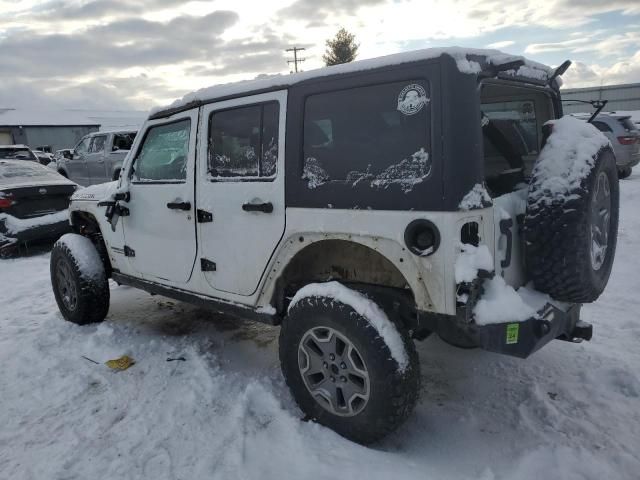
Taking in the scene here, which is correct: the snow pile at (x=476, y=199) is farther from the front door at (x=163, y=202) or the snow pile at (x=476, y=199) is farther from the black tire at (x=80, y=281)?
the black tire at (x=80, y=281)

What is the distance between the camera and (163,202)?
3.64 metres

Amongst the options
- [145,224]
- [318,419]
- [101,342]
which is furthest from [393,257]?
[101,342]

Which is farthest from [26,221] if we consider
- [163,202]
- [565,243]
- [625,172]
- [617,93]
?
[617,93]

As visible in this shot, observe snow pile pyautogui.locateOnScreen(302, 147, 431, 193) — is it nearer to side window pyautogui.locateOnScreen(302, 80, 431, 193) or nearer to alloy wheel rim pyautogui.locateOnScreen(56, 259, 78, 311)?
side window pyautogui.locateOnScreen(302, 80, 431, 193)

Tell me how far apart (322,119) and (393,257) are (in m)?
0.88

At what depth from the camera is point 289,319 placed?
2.77 meters

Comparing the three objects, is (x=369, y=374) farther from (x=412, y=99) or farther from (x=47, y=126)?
(x=47, y=126)

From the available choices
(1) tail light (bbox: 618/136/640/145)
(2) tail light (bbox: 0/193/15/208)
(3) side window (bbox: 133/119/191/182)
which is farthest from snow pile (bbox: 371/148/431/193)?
→ (1) tail light (bbox: 618/136/640/145)

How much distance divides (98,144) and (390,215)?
1212 centimetres

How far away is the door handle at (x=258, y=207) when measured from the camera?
9.41ft

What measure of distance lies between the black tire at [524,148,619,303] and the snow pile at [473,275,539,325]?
0.88 feet

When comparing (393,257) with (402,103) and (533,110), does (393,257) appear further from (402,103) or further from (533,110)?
(533,110)

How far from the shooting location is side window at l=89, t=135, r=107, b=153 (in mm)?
12422

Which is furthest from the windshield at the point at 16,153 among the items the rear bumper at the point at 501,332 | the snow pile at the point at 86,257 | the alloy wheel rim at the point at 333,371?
the rear bumper at the point at 501,332
